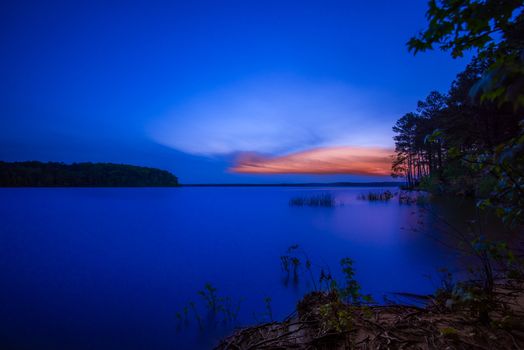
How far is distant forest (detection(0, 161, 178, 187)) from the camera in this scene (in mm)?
84438

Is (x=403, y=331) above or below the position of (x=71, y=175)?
below

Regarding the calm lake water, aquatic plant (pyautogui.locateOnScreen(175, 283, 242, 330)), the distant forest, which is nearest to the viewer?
the calm lake water

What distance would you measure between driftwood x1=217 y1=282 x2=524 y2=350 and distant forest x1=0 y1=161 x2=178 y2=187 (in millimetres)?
114091

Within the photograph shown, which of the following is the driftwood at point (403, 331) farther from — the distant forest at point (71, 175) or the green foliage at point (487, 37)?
the distant forest at point (71, 175)

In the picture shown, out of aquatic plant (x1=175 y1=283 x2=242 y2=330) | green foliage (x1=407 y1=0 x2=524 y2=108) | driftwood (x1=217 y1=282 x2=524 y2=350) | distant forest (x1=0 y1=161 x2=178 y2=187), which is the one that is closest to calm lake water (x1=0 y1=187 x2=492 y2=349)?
aquatic plant (x1=175 y1=283 x2=242 y2=330)

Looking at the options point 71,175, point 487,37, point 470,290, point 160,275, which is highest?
point 71,175

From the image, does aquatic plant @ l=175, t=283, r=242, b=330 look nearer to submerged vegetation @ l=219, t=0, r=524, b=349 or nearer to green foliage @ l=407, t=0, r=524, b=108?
submerged vegetation @ l=219, t=0, r=524, b=349

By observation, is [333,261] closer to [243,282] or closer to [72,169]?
[243,282]

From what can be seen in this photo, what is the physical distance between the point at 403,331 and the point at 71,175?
117 m

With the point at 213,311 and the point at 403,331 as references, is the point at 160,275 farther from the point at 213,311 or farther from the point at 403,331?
the point at 403,331

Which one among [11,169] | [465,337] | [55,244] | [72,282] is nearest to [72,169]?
[11,169]

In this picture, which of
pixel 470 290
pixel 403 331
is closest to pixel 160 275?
pixel 403 331

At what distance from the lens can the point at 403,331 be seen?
101 inches

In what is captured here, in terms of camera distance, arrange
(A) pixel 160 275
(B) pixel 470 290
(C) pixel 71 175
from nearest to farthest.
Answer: (B) pixel 470 290, (A) pixel 160 275, (C) pixel 71 175
